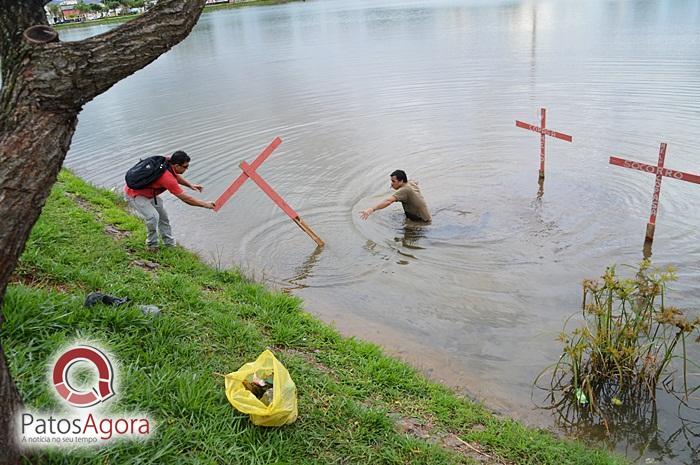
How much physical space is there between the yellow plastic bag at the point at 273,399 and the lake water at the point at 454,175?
2.46 metres

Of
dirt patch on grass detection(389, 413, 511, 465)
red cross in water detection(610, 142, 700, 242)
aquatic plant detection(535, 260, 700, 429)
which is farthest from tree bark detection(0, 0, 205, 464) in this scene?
red cross in water detection(610, 142, 700, 242)

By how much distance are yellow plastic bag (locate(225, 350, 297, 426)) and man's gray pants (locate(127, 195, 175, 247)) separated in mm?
3976

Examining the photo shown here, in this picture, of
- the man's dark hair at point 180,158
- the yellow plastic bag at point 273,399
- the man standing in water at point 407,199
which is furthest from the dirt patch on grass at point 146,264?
the man standing in water at point 407,199

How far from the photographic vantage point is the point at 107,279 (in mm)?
5977

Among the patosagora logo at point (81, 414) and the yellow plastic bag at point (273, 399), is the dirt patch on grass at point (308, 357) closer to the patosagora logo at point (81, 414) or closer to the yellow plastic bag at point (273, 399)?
the yellow plastic bag at point (273, 399)

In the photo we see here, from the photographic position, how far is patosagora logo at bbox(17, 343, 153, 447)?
342cm

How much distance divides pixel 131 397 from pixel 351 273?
202 inches

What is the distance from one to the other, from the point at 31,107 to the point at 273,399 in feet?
8.28

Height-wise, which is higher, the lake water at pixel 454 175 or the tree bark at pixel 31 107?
the tree bark at pixel 31 107

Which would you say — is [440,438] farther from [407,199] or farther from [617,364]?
[407,199]

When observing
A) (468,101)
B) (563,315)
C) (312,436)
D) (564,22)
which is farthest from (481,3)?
(312,436)

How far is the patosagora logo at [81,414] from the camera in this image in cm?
342

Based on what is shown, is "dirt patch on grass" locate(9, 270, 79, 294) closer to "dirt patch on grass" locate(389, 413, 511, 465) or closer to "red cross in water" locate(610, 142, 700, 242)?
"dirt patch on grass" locate(389, 413, 511, 465)

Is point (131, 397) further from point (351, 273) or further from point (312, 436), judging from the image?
point (351, 273)
